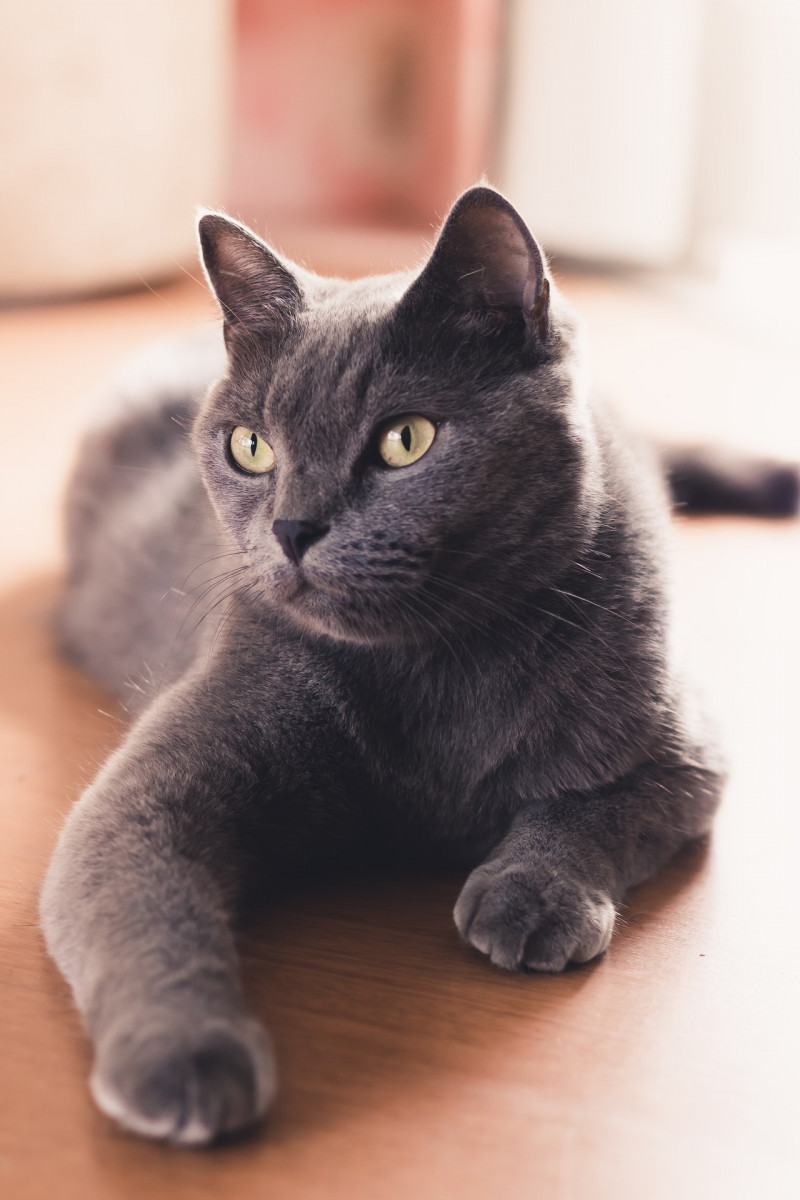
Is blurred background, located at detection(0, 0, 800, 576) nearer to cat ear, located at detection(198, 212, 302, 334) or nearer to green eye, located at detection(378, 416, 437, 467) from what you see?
cat ear, located at detection(198, 212, 302, 334)

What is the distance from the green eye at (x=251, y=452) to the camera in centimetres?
108

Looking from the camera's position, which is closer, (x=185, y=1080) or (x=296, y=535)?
(x=185, y=1080)

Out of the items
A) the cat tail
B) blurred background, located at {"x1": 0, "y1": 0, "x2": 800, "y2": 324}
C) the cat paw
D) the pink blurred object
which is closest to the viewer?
the cat paw

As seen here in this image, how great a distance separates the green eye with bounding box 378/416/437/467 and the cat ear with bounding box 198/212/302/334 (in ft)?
0.59

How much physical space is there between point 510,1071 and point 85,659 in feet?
3.09

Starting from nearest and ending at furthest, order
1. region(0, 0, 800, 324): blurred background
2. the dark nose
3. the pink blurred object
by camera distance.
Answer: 1. the dark nose
2. region(0, 0, 800, 324): blurred background
3. the pink blurred object

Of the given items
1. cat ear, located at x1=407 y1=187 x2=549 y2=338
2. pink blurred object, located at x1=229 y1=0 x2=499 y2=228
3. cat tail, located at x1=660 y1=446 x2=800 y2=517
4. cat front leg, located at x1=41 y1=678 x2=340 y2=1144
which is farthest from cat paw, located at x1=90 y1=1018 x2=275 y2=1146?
pink blurred object, located at x1=229 y1=0 x2=499 y2=228

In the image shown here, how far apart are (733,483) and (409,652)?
1207 millimetres

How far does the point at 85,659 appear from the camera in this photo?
5.42ft

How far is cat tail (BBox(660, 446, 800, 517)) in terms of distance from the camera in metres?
2.13

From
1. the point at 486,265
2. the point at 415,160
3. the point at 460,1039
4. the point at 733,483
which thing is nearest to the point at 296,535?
the point at 486,265

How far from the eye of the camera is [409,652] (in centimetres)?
110

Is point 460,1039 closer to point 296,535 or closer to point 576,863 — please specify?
point 576,863

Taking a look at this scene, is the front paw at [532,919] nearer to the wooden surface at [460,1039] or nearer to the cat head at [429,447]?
the wooden surface at [460,1039]
